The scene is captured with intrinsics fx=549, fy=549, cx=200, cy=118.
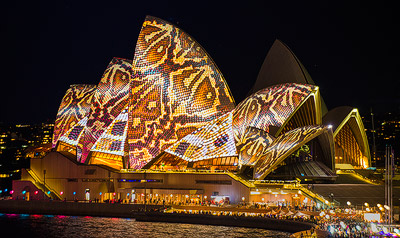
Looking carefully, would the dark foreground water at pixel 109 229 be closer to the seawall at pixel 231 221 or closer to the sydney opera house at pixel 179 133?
the seawall at pixel 231 221

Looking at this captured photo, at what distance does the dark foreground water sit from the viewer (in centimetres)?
3534

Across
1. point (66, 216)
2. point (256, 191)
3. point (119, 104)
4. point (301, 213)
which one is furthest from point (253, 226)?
point (119, 104)

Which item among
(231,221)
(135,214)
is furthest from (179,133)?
(231,221)

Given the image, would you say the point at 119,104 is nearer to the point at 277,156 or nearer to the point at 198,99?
the point at 198,99

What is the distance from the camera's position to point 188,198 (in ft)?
162

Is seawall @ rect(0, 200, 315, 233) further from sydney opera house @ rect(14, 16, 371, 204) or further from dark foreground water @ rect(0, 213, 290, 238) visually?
sydney opera house @ rect(14, 16, 371, 204)

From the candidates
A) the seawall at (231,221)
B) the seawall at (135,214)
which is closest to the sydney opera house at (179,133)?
the seawall at (135,214)

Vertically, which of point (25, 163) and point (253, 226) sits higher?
point (25, 163)

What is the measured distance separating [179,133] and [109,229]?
17350 millimetres

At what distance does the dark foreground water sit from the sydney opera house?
28.5 feet

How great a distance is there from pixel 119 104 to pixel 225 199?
635 inches

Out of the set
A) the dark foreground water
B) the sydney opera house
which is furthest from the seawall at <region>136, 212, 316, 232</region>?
the sydney opera house

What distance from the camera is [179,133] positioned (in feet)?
175

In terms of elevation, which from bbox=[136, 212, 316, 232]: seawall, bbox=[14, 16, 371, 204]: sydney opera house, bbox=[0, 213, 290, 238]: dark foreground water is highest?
bbox=[14, 16, 371, 204]: sydney opera house
